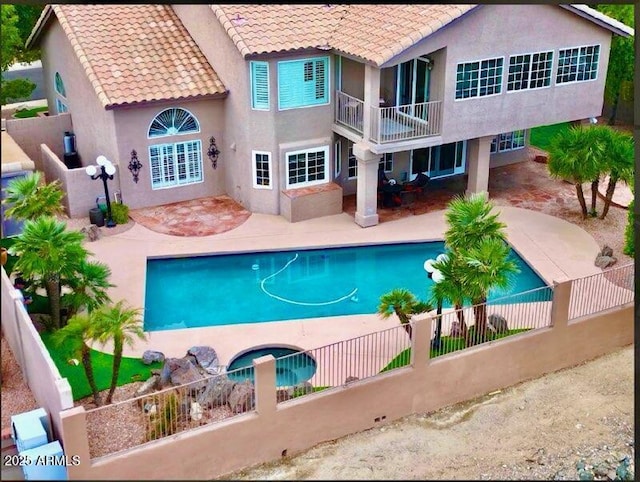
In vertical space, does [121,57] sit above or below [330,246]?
above

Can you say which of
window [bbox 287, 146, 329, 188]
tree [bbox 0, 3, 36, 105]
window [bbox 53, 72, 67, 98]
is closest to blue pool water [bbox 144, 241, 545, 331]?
window [bbox 287, 146, 329, 188]

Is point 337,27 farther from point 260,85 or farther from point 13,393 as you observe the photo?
point 13,393

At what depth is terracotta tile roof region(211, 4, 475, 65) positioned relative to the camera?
16406 millimetres

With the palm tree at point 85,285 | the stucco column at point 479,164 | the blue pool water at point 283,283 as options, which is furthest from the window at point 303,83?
the palm tree at point 85,285

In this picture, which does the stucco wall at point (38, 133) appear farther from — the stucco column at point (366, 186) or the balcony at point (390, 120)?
the stucco column at point (366, 186)

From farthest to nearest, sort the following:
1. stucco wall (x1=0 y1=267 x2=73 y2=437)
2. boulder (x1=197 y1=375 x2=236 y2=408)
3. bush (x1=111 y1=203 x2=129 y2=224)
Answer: bush (x1=111 y1=203 x2=129 y2=224) < boulder (x1=197 y1=375 x2=236 y2=408) < stucco wall (x1=0 y1=267 x2=73 y2=437)

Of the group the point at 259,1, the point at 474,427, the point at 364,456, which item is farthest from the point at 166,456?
the point at 259,1

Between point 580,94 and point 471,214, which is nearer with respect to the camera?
point 471,214

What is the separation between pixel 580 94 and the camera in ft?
64.0

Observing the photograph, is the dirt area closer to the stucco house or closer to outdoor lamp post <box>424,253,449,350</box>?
Result: outdoor lamp post <box>424,253,449,350</box>

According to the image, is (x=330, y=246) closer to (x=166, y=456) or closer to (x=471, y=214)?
(x=471, y=214)

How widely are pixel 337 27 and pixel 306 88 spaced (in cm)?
150

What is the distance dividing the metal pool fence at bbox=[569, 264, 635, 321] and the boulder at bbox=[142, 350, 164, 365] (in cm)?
670

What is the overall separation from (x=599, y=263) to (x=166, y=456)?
9.93m
